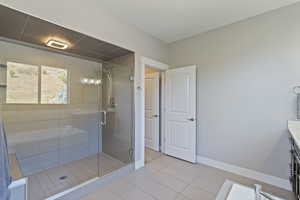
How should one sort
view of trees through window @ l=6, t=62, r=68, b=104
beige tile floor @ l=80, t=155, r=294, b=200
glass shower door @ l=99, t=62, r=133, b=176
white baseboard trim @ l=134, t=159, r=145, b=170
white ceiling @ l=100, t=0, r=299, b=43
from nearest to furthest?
beige tile floor @ l=80, t=155, r=294, b=200, white ceiling @ l=100, t=0, r=299, b=43, view of trees through window @ l=6, t=62, r=68, b=104, white baseboard trim @ l=134, t=159, r=145, b=170, glass shower door @ l=99, t=62, r=133, b=176

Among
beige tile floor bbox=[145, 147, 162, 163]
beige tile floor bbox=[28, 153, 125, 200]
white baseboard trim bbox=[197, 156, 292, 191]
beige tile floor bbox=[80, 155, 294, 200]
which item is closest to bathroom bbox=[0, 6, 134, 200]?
beige tile floor bbox=[28, 153, 125, 200]

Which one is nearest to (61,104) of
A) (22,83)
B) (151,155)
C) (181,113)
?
(22,83)

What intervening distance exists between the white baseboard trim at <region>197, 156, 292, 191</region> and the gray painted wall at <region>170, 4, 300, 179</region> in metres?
0.07

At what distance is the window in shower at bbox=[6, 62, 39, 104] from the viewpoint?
7.59 ft

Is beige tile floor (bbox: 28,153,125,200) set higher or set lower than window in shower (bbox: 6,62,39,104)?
lower

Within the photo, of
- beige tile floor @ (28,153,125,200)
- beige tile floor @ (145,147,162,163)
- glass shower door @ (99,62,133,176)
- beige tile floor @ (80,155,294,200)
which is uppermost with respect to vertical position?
glass shower door @ (99,62,133,176)

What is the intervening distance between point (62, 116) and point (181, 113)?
252 centimetres

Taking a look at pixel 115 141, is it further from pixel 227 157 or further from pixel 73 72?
pixel 227 157

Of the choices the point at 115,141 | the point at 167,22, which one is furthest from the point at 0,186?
the point at 167,22

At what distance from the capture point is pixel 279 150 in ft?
6.87

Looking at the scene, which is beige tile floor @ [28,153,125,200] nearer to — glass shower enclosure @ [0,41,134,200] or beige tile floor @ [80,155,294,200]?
glass shower enclosure @ [0,41,134,200]

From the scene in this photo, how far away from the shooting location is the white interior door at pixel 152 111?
11.9 feet

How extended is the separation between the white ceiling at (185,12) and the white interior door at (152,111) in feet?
4.33

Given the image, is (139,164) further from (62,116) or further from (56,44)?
(56,44)
